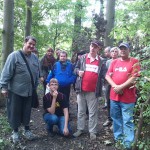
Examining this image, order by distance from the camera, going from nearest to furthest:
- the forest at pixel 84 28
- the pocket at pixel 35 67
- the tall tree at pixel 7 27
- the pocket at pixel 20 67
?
the forest at pixel 84 28
the pocket at pixel 20 67
the pocket at pixel 35 67
the tall tree at pixel 7 27

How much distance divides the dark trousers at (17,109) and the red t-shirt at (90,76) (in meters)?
1.21

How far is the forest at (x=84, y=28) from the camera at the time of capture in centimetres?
407

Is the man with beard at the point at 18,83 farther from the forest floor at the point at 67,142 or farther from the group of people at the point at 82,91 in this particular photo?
the forest floor at the point at 67,142

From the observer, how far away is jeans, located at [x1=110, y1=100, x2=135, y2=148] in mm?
4844

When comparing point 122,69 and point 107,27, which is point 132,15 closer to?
point 122,69

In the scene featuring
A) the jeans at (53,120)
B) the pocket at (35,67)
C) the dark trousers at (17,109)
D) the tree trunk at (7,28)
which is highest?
the tree trunk at (7,28)

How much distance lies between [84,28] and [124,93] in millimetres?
10605

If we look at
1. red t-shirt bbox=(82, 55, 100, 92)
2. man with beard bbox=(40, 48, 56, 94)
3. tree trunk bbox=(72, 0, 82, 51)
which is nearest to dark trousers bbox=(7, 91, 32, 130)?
red t-shirt bbox=(82, 55, 100, 92)

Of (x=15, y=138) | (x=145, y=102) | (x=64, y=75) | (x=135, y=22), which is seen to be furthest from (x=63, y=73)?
(x=145, y=102)

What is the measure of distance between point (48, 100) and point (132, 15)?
3.18 meters

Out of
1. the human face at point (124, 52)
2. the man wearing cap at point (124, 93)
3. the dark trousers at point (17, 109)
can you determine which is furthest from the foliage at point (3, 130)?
the human face at point (124, 52)

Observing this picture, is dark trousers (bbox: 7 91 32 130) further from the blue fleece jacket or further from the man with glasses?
the blue fleece jacket

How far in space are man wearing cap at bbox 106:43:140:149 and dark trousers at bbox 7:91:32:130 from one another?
1.77m

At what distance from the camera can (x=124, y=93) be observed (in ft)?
16.4
